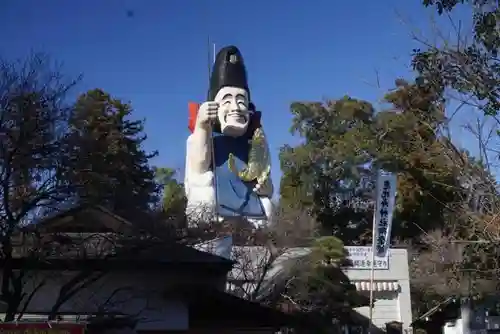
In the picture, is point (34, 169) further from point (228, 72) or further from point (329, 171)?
point (329, 171)

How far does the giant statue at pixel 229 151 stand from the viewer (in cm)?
2795

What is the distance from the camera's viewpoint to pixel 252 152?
2947cm

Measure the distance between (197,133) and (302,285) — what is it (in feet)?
37.5

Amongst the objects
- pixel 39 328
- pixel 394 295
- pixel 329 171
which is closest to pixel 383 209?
pixel 394 295

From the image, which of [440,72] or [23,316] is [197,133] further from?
[440,72]

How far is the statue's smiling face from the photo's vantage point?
28.8m

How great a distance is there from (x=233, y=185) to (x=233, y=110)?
3.50 meters

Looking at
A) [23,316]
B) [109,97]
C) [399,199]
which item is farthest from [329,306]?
[109,97]

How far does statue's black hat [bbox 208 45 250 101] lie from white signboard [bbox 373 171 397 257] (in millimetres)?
10303

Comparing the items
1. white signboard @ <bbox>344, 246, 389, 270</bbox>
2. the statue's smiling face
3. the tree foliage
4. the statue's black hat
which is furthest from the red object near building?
the statue's black hat

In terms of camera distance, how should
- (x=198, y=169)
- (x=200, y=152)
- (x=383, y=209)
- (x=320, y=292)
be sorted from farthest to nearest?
(x=198, y=169), (x=200, y=152), (x=383, y=209), (x=320, y=292)

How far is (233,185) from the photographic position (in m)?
28.6

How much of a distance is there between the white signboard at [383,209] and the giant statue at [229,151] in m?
6.81

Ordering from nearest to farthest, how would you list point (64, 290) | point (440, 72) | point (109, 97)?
point (440, 72) < point (64, 290) < point (109, 97)
